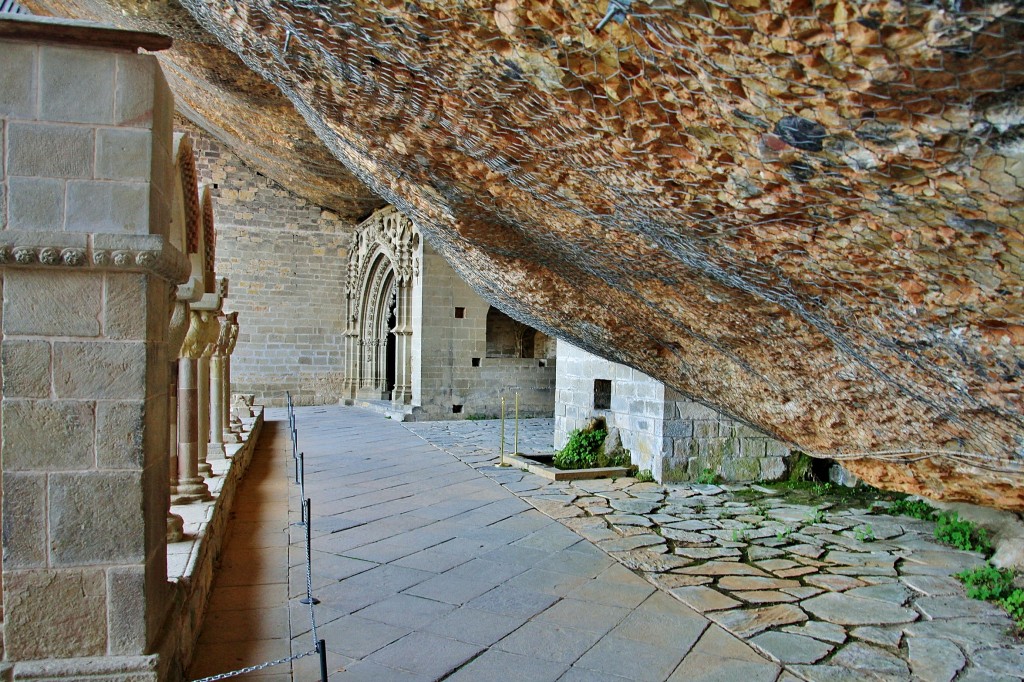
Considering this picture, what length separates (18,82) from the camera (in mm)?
1754

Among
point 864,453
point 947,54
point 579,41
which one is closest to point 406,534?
point 864,453

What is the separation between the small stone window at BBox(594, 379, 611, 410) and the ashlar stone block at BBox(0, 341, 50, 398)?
6064 millimetres

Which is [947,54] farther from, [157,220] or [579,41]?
[157,220]

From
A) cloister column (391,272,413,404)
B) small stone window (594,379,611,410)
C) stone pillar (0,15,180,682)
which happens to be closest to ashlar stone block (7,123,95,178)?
stone pillar (0,15,180,682)

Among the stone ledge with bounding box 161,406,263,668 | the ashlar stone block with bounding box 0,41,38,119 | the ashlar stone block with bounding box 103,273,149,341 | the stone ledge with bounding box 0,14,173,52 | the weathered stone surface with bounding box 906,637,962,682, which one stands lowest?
the weathered stone surface with bounding box 906,637,962,682

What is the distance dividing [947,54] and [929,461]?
2495 millimetres

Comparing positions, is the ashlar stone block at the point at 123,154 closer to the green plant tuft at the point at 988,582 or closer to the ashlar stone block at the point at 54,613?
the ashlar stone block at the point at 54,613

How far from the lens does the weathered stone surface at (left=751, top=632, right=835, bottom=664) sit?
262cm

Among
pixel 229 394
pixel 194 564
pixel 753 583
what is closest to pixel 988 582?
pixel 753 583

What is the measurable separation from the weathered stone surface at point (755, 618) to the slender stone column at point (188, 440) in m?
3.01

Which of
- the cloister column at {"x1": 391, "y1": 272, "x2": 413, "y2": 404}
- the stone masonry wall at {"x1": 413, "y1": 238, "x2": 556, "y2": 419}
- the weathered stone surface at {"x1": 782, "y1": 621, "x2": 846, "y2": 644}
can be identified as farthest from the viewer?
the cloister column at {"x1": 391, "y1": 272, "x2": 413, "y2": 404}

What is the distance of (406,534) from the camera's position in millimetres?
4359

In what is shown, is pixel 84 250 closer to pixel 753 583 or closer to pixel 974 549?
pixel 753 583

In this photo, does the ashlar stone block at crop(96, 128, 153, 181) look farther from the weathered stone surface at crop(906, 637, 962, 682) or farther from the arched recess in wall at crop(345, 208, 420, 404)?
the arched recess in wall at crop(345, 208, 420, 404)
